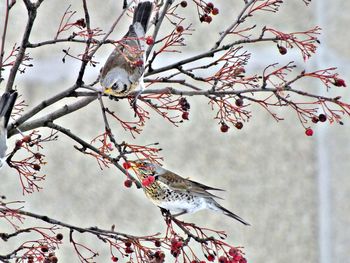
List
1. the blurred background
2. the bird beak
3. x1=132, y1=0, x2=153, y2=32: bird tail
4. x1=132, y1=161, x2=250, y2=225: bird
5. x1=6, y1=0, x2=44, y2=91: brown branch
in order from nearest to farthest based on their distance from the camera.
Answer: x1=6, y1=0, x2=44, y2=91: brown branch < the bird beak < x1=132, y1=0, x2=153, y2=32: bird tail < x1=132, y1=161, x2=250, y2=225: bird < the blurred background

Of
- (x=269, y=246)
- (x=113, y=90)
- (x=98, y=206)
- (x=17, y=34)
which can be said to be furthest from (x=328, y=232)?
(x=113, y=90)

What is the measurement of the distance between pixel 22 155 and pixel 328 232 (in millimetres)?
777

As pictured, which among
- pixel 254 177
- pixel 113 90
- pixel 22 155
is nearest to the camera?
pixel 113 90

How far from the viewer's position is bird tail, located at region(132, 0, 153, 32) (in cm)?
102

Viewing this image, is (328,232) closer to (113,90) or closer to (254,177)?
(254,177)

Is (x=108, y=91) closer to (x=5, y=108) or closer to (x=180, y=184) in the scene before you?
(x=5, y=108)

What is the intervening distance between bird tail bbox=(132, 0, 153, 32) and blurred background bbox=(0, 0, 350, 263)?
56 centimetres

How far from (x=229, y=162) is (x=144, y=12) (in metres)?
0.76

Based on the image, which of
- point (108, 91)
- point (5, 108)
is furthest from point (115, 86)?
point (5, 108)

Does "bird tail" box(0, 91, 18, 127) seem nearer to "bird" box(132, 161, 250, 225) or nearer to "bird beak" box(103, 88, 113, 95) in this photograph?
"bird beak" box(103, 88, 113, 95)

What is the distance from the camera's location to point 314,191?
181 cm

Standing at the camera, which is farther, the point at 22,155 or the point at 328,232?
the point at 328,232

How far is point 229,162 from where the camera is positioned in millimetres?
1725

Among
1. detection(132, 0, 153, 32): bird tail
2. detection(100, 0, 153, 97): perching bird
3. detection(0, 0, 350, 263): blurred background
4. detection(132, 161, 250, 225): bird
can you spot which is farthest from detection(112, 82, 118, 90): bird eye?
detection(0, 0, 350, 263): blurred background
